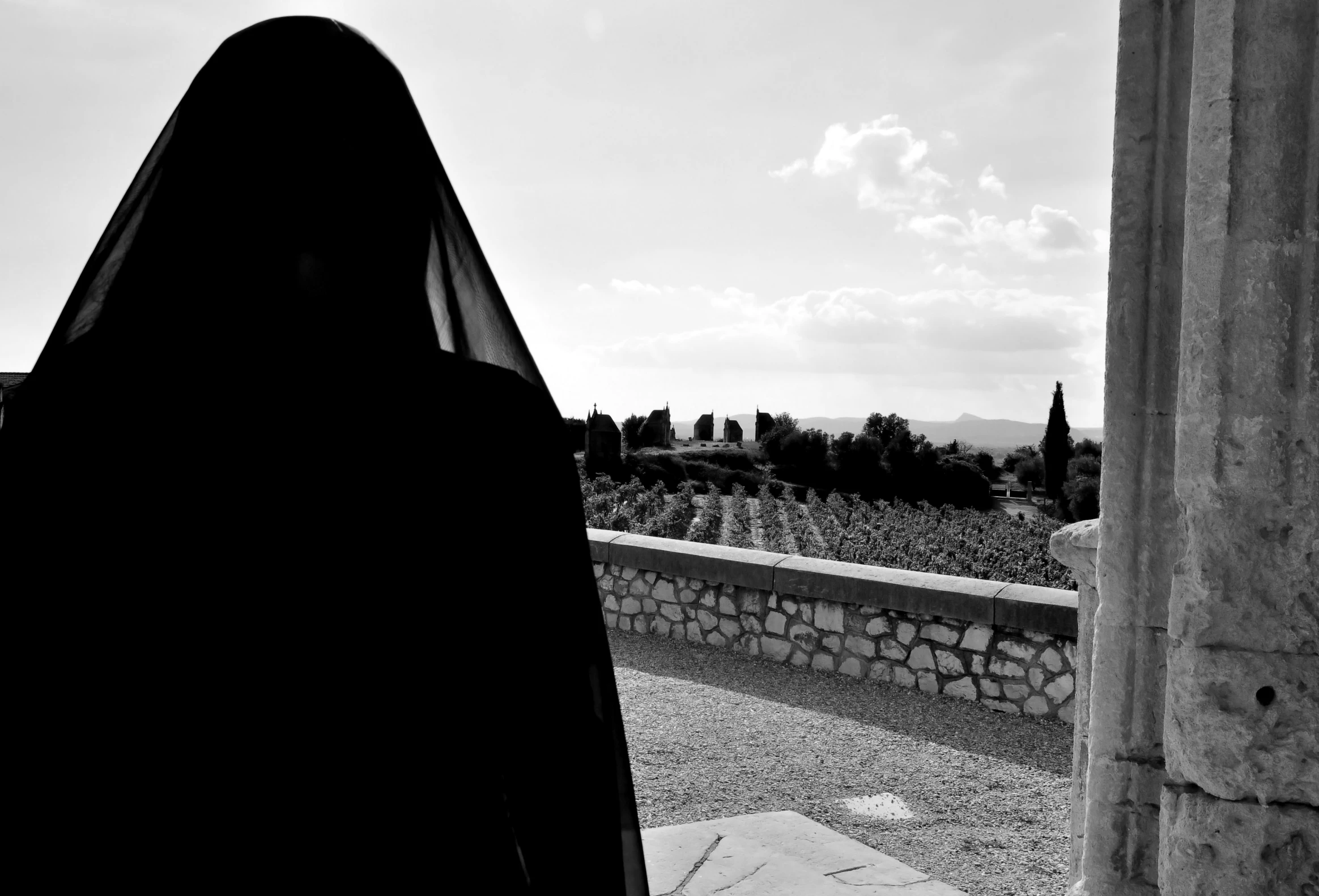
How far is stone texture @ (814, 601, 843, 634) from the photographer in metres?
6.09

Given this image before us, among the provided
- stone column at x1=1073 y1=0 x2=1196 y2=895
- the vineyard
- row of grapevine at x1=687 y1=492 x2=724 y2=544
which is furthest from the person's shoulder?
row of grapevine at x1=687 y1=492 x2=724 y2=544

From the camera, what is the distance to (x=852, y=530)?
13.7m

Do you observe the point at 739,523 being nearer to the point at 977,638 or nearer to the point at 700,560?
the point at 700,560

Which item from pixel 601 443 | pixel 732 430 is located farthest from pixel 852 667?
pixel 732 430

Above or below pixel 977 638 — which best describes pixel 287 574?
above

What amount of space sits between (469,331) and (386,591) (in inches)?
17.0

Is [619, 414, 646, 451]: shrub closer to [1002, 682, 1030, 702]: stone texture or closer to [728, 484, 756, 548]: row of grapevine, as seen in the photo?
[728, 484, 756, 548]: row of grapevine

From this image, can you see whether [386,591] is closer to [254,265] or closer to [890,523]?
[254,265]

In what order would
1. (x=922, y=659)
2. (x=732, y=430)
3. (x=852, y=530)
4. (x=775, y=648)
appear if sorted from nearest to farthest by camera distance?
(x=922, y=659), (x=775, y=648), (x=852, y=530), (x=732, y=430)

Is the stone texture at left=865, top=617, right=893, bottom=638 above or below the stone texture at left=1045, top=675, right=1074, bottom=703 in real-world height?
above

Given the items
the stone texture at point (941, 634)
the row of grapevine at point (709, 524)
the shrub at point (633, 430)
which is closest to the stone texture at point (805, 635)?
the stone texture at point (941, 634)

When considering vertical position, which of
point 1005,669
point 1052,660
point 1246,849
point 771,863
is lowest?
point 771,863

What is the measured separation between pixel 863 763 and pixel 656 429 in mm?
30575

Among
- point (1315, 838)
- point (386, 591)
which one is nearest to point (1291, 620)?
point (1315, 838)
